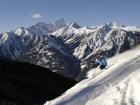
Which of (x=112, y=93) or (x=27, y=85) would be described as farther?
(x=27, y=85)

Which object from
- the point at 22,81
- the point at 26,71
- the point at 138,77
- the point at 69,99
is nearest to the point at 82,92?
the point at 69,99

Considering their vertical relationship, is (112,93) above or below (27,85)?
below

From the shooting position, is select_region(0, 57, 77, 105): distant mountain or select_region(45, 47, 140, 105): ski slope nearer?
select_region(45, 47, 140, 105): ski slope

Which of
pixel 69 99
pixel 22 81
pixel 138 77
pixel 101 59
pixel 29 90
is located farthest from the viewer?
pixel 22 81

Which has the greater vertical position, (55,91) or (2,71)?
(2,71)

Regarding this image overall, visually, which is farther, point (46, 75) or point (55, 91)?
point (46, 75)

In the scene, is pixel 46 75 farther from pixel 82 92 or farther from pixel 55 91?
pixel 82 92

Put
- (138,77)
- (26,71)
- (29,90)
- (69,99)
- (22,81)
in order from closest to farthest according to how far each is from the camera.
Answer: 1. (138,77)
2. (69,99)
3. (29,90)
4. (22,81)
5. (26,71)

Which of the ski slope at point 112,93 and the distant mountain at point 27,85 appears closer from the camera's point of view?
the ski slope at point 112,93
